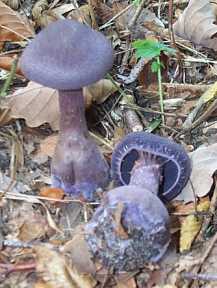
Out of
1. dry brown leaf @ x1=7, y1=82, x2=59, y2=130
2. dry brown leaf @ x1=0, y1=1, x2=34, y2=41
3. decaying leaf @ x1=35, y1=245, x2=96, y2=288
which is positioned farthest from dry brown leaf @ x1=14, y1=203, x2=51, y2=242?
dry brown leaf @ x1=0, y1=1, x2=34, y2=41

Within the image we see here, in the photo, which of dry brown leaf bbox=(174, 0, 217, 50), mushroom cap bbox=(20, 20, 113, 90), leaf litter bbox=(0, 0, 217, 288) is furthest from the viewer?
dry brown leaf bbox=(174, 0, 217, 50)

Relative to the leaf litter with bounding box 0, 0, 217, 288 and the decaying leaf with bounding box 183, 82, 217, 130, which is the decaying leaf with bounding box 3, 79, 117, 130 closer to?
the leaf litter with bounding box 0, 0, 217, 288

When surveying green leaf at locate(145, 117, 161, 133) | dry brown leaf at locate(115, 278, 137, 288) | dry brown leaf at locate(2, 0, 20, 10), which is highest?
dry brown leaf at locate(2, 0, 20, 10)

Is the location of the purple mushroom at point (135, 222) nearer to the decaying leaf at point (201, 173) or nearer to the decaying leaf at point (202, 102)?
the decaying leaf at point (201, 173)

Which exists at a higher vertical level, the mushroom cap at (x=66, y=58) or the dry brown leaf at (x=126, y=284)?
the mushroom cap at (x=66, y=58)

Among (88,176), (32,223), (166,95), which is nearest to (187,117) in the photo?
(166,95)

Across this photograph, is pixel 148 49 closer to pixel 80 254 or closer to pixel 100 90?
pixel 100 90

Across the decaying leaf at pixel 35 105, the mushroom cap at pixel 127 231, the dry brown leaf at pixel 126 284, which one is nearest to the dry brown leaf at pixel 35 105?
the decaying leaf at pixel 35 105
